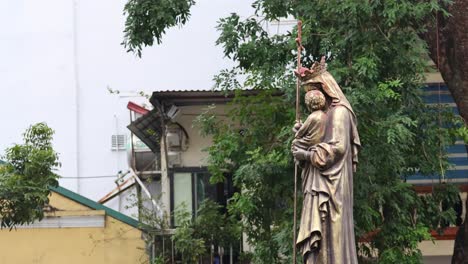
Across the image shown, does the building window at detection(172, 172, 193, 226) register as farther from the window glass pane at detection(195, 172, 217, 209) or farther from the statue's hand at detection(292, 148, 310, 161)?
the statue's hand at detection(292, 148, 310, 161)

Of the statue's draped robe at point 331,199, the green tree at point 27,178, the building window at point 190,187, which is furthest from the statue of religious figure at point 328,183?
the building window at point 190,187

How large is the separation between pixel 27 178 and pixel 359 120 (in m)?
4.80

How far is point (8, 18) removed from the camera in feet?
79.3

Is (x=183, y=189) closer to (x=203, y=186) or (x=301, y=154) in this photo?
(x=203, y=186)

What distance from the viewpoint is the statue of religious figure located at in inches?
410

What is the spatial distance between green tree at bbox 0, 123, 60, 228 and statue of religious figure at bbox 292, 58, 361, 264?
20.7ft

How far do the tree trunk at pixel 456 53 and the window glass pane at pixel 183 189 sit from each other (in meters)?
4.96

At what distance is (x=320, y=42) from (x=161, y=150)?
5433mm

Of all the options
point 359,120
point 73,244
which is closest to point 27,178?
point 73,244

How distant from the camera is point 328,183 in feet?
34.4

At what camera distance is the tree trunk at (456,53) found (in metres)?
15.9

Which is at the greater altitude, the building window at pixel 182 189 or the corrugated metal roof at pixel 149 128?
the corrugated metal roof at pixel 149 128

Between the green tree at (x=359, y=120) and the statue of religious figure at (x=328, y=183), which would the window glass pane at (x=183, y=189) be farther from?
the statue of religious figure at (x=328, y=183)

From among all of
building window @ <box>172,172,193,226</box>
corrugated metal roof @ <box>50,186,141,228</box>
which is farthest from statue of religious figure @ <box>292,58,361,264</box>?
corrugated metal roof @ <box>50,186,141,228</box>
